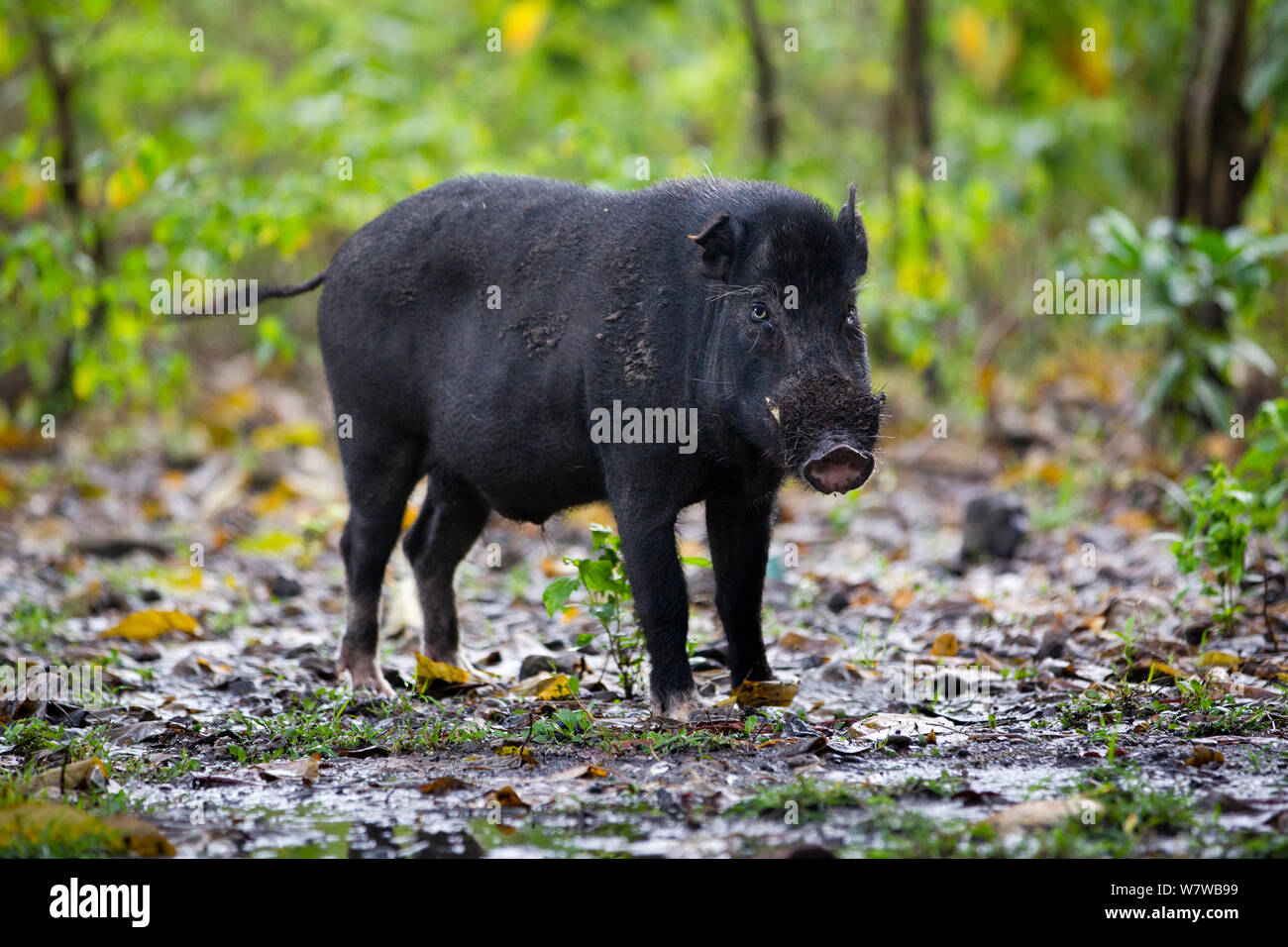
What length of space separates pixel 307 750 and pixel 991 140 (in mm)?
8939

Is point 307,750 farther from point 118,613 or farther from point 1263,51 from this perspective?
point 1263,51

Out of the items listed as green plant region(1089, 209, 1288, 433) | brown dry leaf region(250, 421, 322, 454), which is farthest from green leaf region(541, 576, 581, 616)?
brown dry leaf region(250, 421, 322, 454)

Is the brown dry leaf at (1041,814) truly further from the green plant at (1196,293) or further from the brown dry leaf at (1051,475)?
the brown dry leaf at (1051,475)

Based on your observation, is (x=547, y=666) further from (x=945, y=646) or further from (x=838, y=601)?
(x=838, y=601)

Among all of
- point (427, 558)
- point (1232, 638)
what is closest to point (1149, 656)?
point (1232, 638)

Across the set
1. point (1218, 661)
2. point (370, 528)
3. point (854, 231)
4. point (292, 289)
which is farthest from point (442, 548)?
point (1218, 661)

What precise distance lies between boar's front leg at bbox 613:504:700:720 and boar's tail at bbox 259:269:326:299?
76.6 inches

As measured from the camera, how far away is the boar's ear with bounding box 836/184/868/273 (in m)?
4.88

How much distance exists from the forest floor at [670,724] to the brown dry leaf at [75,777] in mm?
18

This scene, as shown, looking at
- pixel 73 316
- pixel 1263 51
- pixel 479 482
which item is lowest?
pixel 479 482

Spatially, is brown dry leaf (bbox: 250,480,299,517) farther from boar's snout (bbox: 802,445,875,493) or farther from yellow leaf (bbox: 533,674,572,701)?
boar's snout (bbox: 802,445,875,493)

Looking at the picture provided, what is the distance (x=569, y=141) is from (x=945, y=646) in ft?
13.1

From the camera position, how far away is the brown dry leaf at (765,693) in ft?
16.6

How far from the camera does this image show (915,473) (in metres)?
10.6
